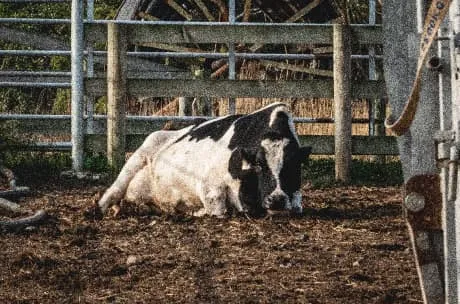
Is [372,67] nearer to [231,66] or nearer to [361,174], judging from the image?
[231,66]

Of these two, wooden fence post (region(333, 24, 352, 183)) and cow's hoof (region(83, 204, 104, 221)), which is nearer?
cow's hoof (region(83, 204, 104, 221))

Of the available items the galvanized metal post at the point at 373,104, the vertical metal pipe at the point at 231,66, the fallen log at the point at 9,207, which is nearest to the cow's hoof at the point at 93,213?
the fallen log at the point at 9,207

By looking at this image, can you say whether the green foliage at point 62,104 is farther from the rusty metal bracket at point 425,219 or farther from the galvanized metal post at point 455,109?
the galvanized metal post at point 455,109

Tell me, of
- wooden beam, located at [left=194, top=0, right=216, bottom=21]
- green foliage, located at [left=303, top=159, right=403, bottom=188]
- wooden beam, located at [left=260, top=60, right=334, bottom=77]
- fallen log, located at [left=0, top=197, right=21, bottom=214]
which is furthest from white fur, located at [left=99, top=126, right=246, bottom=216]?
wooden beam, located at [left=194, top=0, right=216, bottom=21]

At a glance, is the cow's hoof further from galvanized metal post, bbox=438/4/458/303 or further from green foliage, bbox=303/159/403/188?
galvanized metal post, bbox=438/4/458/303

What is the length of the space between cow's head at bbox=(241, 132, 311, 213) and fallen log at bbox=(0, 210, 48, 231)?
1348 mm

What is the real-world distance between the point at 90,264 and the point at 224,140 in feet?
8.19

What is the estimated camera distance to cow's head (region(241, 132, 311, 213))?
23.9ft

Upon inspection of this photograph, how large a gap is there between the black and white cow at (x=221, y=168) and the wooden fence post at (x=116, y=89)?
126 cm

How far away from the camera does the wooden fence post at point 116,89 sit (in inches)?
386

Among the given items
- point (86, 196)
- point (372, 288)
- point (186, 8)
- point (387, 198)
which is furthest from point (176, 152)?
point (186, 8)

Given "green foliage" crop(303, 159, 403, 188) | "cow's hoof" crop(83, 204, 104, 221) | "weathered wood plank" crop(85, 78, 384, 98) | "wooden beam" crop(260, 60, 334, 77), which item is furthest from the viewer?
"wooden beam" crop(260, 60, 334, 77)

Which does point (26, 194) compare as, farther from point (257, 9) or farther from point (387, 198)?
point (257, 9)

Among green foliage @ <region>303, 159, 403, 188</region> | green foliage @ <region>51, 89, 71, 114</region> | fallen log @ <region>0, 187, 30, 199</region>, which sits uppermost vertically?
green foliage @ <region>51, 89, 71, 114</region>
